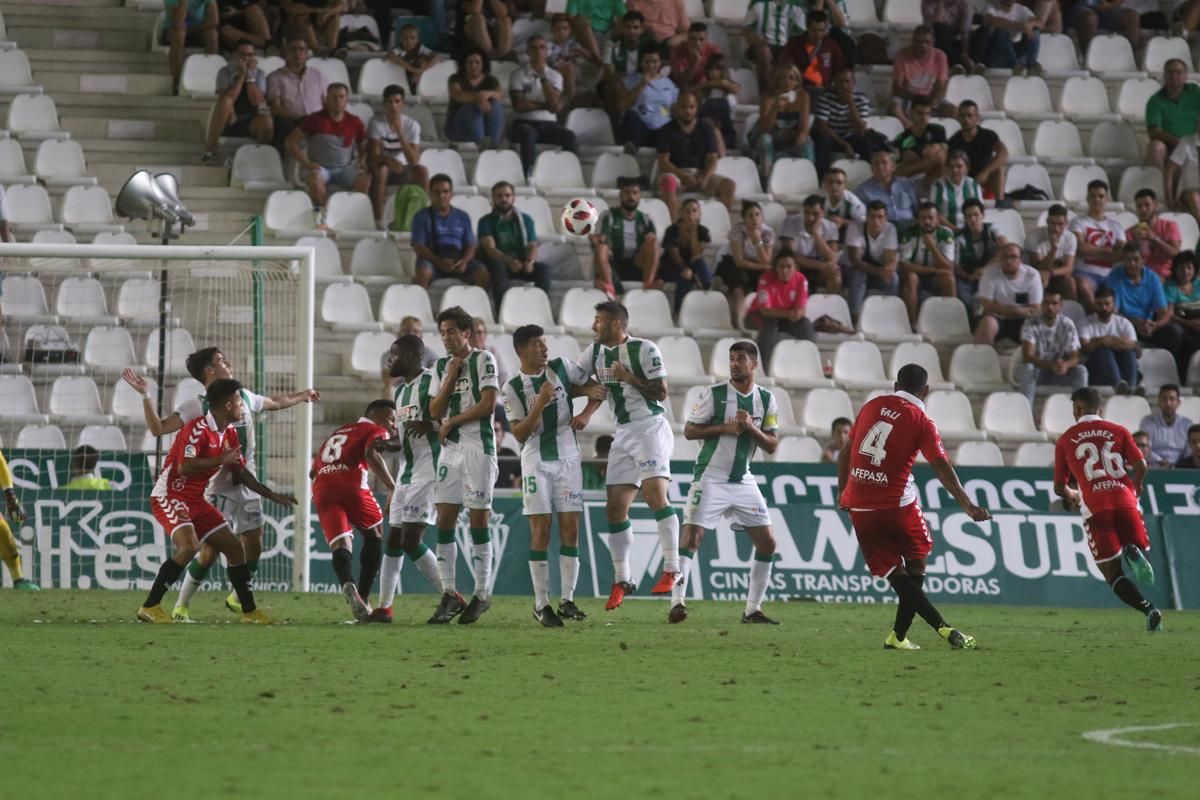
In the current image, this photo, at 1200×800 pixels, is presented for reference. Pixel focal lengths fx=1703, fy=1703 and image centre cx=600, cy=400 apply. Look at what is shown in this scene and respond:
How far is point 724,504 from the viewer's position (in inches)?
562

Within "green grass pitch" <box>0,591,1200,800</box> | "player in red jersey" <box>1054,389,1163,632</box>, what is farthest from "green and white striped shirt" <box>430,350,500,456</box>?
"player in red jersey" <box>1054,389,1163,632</box>

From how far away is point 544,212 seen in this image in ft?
71.8

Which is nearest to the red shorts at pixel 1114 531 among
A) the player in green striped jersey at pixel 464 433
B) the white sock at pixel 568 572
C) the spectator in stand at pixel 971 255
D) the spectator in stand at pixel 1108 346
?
the white sock at pixel 568 572

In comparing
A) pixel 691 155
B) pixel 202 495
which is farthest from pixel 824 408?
pixel 202 495

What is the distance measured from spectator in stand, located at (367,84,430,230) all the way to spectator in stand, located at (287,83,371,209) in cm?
16

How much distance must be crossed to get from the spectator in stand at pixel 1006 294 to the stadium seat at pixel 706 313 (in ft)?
10.7

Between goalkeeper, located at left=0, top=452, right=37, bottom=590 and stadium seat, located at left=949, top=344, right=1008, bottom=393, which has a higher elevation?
stadium seat, located at left=949, top=344, right=1008, bottom=393

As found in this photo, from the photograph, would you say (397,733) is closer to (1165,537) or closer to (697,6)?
(1165,537)

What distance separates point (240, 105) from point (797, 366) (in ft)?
26.0

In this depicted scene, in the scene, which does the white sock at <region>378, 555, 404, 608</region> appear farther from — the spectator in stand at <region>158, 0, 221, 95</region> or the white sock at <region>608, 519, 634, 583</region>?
the spectator in stand at <region>158, 0, 221, 95</region>

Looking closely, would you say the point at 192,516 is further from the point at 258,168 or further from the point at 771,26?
the point at 771,26

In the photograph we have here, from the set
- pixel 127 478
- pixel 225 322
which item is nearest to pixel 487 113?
pixel 225 322

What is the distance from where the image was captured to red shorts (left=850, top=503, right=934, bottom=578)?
1135 cm

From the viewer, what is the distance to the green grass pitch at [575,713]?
597 cm
